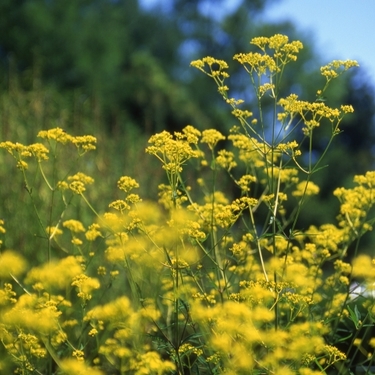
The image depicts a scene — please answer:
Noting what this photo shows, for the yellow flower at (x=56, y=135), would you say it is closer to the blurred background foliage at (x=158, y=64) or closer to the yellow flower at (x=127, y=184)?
the yellow flower at (x=127, y=184)

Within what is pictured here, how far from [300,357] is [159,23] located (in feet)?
91.1

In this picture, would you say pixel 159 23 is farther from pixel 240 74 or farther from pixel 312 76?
pixel 312 76

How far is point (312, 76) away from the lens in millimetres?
28672

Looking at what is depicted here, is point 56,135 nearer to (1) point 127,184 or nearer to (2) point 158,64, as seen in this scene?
(1) point 127,184

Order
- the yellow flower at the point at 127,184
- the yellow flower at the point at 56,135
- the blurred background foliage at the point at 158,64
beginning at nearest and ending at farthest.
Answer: the yellow flower at the point at 127,184, the yellow flower at the point at 56,135, the blurred background foliage at the point at 158,64

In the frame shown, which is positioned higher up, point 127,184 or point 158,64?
point 158,64

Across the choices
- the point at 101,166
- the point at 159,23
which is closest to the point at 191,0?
the point at 159,23

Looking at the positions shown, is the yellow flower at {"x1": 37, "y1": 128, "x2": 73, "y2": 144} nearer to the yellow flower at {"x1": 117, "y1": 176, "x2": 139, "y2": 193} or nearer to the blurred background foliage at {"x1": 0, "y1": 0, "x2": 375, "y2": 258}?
the yellow flower at {"x1": 117, "y1": 176, "x2": 139, "y2": 193}

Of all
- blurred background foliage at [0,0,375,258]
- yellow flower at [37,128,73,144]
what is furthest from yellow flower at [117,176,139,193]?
blurred background foliage at [0,0,375,258]

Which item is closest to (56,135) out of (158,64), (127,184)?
(127,184)

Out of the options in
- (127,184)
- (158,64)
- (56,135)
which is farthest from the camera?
(158,64)

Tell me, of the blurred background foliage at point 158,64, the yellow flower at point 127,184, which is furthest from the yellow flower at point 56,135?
the blurred background foliage at point 158,64

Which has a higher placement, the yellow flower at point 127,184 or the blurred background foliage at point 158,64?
the blurred background foliage at point 158,64

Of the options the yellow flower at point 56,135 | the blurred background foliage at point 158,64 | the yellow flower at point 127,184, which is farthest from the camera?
the blurred background foliage at point 158,64
